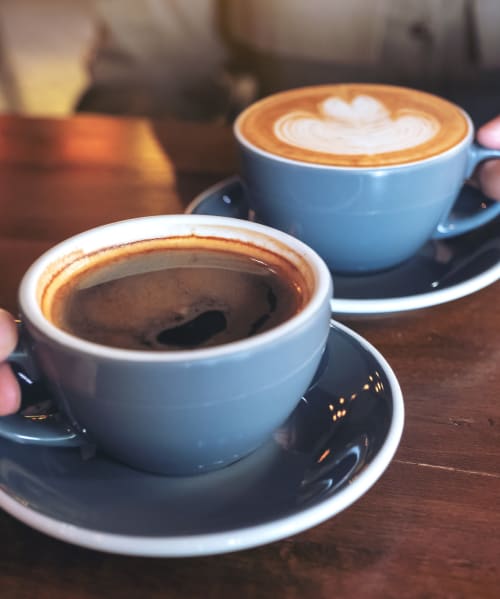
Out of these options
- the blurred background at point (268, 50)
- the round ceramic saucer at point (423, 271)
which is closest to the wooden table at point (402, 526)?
the round ceramic saucer at point (423, 271)

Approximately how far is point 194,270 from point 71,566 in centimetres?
21

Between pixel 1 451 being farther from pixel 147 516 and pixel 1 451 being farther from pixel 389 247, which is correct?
pixel 389 247

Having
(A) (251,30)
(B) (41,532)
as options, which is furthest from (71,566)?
(A) (251,30)

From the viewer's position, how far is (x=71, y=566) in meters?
0.42

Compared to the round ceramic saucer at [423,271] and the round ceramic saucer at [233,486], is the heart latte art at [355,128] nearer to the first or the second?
the round ceramic saucer at [423,271]

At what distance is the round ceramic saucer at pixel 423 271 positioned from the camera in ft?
2.12

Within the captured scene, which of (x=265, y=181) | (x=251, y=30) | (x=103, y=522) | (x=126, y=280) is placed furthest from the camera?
(x=251, y=30)

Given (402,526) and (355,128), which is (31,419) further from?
(355,128)

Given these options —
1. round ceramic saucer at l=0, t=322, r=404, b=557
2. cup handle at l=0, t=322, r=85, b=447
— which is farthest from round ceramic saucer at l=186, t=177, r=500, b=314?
cup handle at l=0, t=322, r=85, b=447

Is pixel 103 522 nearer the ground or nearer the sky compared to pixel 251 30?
nearer the sky

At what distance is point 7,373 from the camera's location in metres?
0.49

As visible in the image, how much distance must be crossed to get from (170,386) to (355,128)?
434mm

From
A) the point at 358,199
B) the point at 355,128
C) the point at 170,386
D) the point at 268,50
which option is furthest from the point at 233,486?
the point at 268,50

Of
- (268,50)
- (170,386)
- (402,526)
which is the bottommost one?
(268,50)
